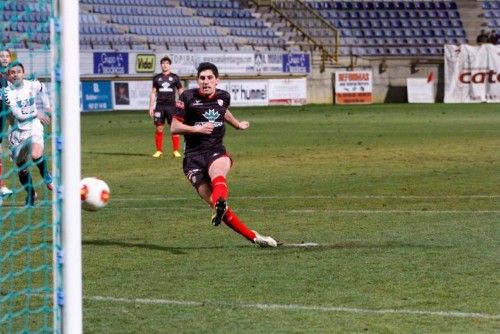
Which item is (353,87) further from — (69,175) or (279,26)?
(69,175)

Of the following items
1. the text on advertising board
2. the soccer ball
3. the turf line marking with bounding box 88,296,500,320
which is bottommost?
the turf line marking with bounding box 88,296,500,320

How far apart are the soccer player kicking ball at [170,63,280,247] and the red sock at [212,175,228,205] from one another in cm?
2

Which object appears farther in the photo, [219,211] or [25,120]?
[25,120]

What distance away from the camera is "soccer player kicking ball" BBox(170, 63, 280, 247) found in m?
11.6

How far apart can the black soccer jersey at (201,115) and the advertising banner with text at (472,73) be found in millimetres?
38504

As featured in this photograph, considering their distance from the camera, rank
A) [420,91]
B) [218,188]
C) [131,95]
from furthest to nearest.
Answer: [420,91] → [131,95] → [218,188]

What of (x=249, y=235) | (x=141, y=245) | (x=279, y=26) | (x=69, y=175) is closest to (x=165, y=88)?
(x=141, y=245)

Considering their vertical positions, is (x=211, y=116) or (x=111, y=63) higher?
(x=111, y=63)

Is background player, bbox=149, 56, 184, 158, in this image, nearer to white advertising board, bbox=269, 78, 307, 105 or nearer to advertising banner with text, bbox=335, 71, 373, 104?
white advertising board, bbox=269, 78, 307, 105

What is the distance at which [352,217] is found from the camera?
1352 cm

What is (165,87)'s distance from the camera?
24.7m

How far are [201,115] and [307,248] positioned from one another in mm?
1773

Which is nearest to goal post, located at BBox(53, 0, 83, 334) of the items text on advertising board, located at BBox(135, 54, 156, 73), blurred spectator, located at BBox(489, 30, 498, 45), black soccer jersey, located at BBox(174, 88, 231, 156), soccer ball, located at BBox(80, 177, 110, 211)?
soccer ball, located at BBox(80, 177, 110, 211)

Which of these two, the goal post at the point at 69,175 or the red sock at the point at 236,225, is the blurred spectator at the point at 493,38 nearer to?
the red sock at the point at 236,225
